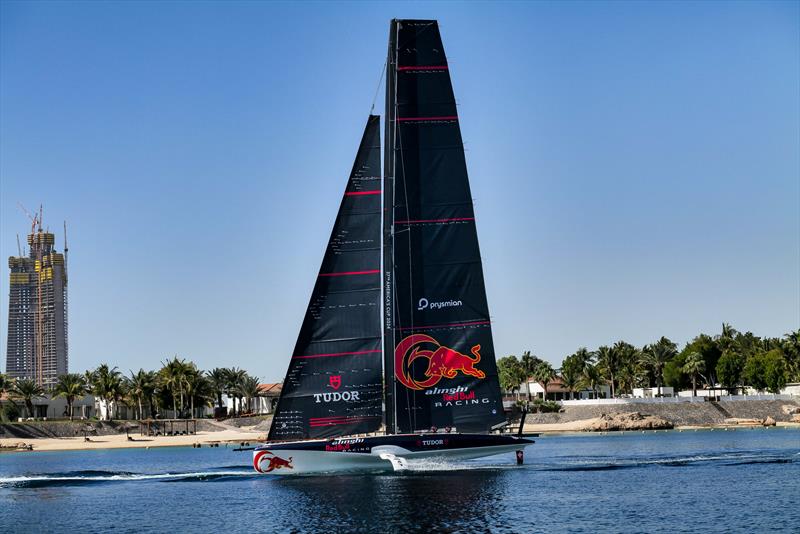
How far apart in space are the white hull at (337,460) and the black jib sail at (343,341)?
114 cm

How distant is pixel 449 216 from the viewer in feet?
162

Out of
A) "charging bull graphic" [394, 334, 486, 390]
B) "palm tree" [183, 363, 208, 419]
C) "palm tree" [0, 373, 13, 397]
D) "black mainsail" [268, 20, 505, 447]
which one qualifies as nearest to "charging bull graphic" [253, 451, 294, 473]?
"black mainsail" [268, 20, 505, 447]

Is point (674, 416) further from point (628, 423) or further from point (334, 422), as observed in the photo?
point (334, 422)

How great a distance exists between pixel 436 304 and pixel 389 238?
13.6 feet

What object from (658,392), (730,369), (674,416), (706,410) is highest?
(730,369)

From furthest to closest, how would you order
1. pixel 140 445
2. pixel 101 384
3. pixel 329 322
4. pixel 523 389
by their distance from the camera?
1. pixel 523 389
2. pixel 101 384
3. pixel 140 445
4. pixel 329 322

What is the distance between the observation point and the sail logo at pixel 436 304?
49.0 m

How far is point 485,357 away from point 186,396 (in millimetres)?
111749

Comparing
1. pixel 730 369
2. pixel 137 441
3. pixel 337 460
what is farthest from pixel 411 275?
pixel 730 369

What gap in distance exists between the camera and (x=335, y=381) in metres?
47.8

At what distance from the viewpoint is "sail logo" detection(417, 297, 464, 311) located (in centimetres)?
4900

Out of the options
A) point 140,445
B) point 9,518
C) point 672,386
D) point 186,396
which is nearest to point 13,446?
point 140,445

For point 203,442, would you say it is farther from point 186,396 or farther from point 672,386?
point 672,386

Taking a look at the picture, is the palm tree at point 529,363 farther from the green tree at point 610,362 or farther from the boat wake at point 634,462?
the boat wake at point 634,462
